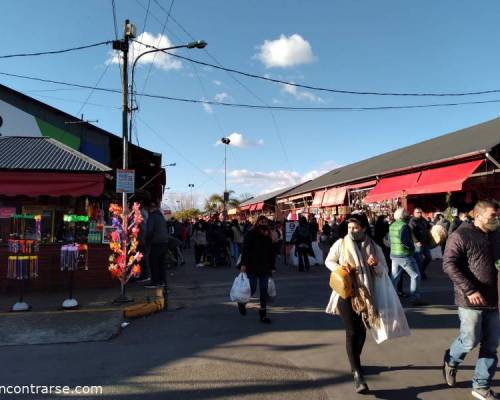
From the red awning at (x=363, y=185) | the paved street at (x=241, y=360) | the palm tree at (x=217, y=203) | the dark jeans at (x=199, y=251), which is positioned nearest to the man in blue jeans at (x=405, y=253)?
the paved street at (x=241, y=360)

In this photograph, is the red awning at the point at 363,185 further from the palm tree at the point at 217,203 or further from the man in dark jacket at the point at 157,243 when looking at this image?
the palm tree at the point at 217,203

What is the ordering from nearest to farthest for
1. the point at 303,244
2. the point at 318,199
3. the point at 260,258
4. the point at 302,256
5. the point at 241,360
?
the point at 241,360 < the point at 260,258 < the point at 303,244 < the point at 302,256 < the point at 318,199

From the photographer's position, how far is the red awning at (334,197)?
77.8ft

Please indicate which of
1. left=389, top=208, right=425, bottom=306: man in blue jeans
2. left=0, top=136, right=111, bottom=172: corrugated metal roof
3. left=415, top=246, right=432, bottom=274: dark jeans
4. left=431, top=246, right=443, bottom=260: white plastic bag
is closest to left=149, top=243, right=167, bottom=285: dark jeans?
left=0, top=136, right=111, bottom=172: corrugated metal roof

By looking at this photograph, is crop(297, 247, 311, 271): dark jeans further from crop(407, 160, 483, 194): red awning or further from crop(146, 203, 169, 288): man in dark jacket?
crop(407, 160, 483, 194): red awning

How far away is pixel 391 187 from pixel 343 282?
15741 mm

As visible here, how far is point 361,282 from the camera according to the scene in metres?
4.25

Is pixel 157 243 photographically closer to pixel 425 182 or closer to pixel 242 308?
pixel 242 308

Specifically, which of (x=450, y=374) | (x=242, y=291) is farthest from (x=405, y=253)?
(x=450, y=374)

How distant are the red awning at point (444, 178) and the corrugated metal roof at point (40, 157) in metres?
11.3

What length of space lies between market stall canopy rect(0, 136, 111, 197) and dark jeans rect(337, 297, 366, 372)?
6674 mm

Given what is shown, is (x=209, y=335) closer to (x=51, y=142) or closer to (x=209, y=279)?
(x=209, y=279)

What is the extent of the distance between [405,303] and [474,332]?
14.9ft

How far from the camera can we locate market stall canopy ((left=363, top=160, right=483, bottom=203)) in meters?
14.9
